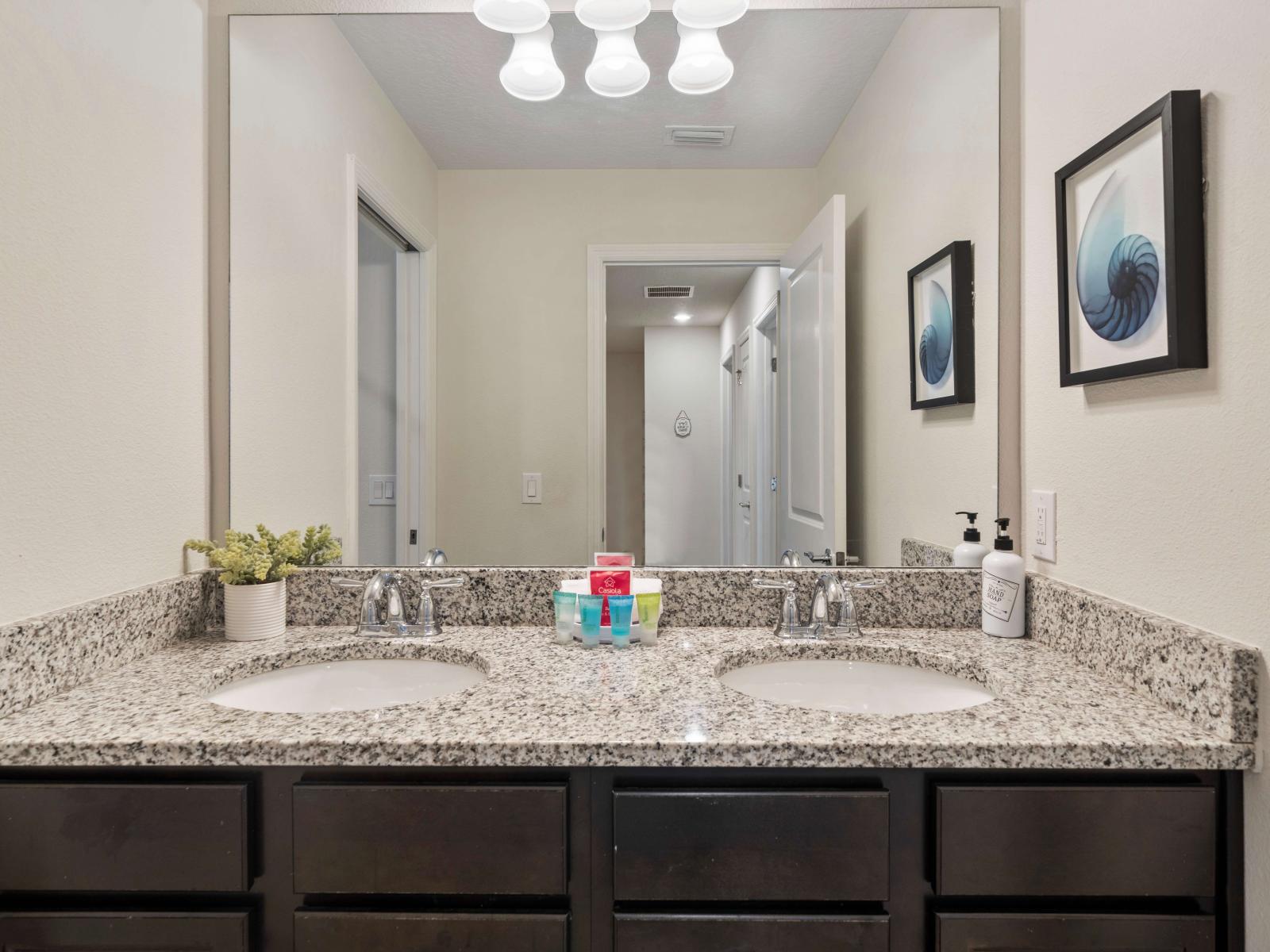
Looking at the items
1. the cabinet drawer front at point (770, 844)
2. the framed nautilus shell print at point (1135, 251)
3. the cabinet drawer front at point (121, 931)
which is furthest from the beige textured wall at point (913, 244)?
the cabinet drawer front at point (121, 931)

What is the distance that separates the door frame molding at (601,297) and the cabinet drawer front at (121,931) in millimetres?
834

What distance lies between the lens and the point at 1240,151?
0.84 meters

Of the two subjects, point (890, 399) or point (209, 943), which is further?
point (890, 399)

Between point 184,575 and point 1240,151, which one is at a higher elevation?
point 1240,151

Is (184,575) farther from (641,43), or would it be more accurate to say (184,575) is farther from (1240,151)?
(1240,151)

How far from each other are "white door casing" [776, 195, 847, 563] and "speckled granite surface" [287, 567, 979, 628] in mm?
108

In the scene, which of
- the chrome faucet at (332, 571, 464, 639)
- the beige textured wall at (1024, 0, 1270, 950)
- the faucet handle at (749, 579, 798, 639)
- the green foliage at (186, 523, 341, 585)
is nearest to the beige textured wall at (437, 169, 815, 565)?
the chrome faucet at (332, 571, 464, 639)

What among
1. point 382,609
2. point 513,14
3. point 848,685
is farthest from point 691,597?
point 513,14

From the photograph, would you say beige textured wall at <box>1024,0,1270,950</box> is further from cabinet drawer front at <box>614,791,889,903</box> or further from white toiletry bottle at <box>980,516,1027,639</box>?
cabinet drawer front at <box>614,791,889,903</box>

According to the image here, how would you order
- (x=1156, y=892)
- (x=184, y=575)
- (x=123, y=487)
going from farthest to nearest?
(x=184, y=575) < (x=123, y=487) < (x=1156, y=892)

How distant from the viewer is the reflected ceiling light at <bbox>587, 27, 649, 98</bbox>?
4.63 feet

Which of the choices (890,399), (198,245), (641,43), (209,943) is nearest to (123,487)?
(198,245)

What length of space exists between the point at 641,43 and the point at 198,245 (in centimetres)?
95

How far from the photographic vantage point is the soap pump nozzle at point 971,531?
1420 mm
